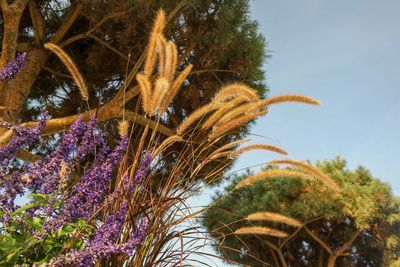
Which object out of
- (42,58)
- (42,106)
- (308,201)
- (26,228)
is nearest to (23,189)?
(26,228)

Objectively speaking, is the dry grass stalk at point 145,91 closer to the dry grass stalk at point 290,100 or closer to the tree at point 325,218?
the dry grass stalk at point 290,100

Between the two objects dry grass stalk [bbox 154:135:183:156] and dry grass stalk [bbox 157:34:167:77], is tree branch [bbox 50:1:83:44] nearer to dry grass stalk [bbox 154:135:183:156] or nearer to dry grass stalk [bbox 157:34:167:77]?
dry grass stalk [bbox 157:34:167:77]

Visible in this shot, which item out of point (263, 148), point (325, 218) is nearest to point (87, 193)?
point (263, 148)

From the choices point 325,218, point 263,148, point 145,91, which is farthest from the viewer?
point 325,218

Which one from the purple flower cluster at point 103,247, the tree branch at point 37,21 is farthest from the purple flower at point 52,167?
the tree branch at point 37,21

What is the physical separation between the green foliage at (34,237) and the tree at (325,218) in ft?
25.1

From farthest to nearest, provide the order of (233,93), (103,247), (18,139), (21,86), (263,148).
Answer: (21,86) → (233,93) → (263,148) → (18,139) → (103,247)

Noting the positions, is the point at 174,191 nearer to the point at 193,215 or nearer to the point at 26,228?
the point at 193,215

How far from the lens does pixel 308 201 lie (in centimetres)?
957

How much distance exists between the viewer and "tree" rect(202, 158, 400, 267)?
31.4 feet

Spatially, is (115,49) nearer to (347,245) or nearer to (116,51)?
(116,51)

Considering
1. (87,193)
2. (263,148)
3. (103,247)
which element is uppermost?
(263,148)

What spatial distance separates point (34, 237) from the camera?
123 cm

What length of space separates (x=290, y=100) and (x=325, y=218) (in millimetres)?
8816
